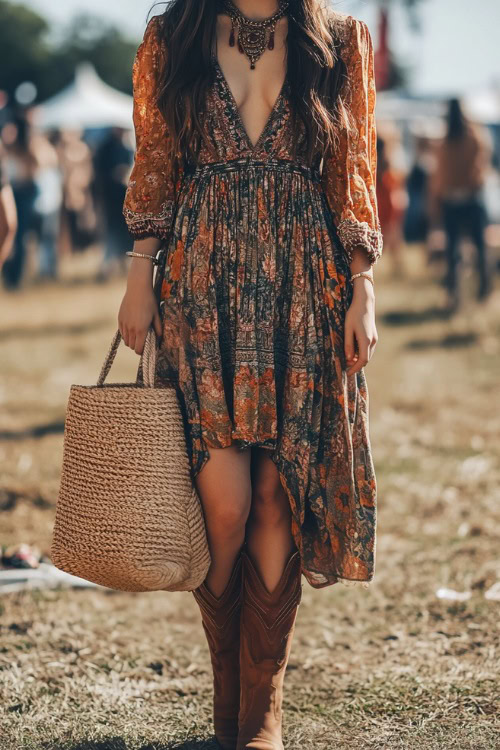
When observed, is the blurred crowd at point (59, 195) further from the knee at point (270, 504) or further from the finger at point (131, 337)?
the knee at point (270, 504)

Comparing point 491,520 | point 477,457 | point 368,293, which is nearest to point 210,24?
point 368,293

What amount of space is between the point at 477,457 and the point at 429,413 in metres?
1.21

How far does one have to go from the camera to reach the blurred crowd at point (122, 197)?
415 inches

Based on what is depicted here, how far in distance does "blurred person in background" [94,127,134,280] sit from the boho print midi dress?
35.8 feet

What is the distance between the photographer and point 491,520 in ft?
15.9

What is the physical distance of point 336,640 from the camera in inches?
142

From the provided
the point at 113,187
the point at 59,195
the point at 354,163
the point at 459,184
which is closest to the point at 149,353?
the point at 354,163

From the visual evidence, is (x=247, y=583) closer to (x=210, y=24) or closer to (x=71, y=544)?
(x=71, y=544)

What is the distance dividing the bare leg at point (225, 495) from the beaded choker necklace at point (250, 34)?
38.7 inches

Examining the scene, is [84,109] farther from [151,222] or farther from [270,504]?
[270,504]

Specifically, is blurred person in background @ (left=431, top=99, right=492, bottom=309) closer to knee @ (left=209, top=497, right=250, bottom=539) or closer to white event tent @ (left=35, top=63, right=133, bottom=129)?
knee @ (left=209, top=497, right=250, bottom=539)

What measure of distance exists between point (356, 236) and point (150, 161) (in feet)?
1.80

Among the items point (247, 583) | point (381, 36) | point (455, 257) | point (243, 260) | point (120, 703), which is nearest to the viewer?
point (243, 260)

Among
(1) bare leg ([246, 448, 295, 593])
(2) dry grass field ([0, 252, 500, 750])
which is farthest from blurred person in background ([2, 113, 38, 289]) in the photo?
(1) bare leg ([246, 448, 295, 593])
